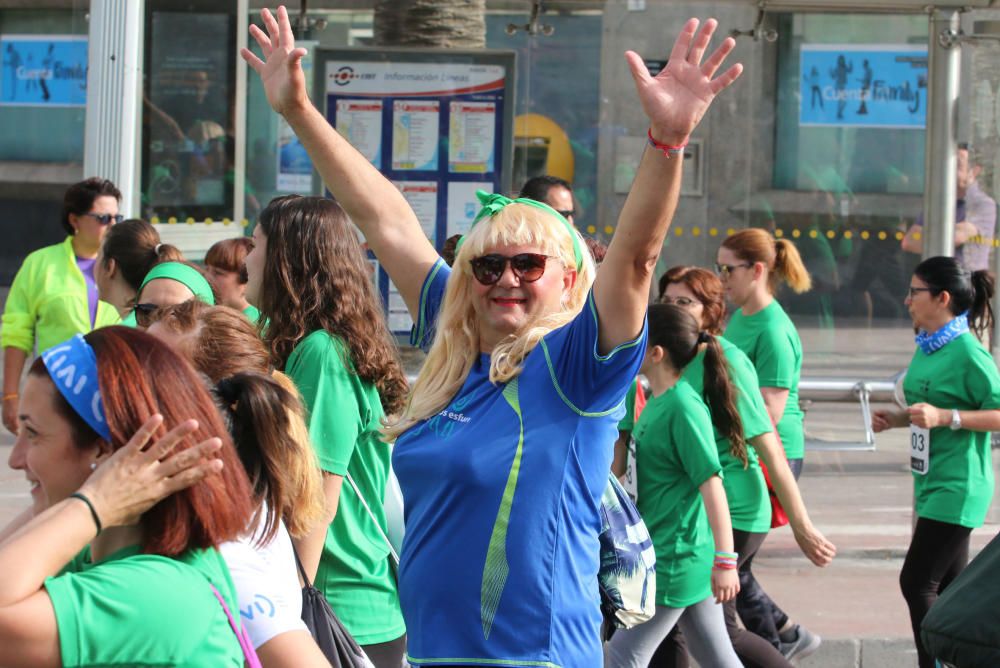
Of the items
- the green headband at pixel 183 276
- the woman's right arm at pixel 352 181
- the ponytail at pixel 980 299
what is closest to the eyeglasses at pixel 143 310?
the green headband at pixel 183 276

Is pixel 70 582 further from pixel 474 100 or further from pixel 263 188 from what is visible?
pixel 263 188

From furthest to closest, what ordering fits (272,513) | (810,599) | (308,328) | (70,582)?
(810,599), (308,328), (272,513), (70,582)

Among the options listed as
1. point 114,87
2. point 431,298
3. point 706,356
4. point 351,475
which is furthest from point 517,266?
point 114,87

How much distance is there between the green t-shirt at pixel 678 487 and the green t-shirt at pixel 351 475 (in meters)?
1.25

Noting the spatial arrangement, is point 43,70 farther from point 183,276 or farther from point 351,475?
point 351,475

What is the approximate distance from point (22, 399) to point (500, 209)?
1123 millimetres

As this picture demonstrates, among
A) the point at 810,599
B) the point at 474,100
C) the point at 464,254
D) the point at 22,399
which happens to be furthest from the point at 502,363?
the point at 474,100

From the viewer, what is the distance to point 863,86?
10062 millimetres

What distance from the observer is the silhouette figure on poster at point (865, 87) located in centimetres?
1000

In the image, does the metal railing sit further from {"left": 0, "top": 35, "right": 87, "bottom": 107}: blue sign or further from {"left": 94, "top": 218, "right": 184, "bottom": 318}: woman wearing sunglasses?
{"left": 0, "top": 35, "right": 87, "bottom": 107}: blue sign

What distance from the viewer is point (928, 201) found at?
932cm

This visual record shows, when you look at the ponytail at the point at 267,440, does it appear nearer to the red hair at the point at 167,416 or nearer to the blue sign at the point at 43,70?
the red hair at the point at 167,416

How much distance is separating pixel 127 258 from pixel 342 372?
1827 mm

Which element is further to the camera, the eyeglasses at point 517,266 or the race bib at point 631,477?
the race bib at point 631,477
